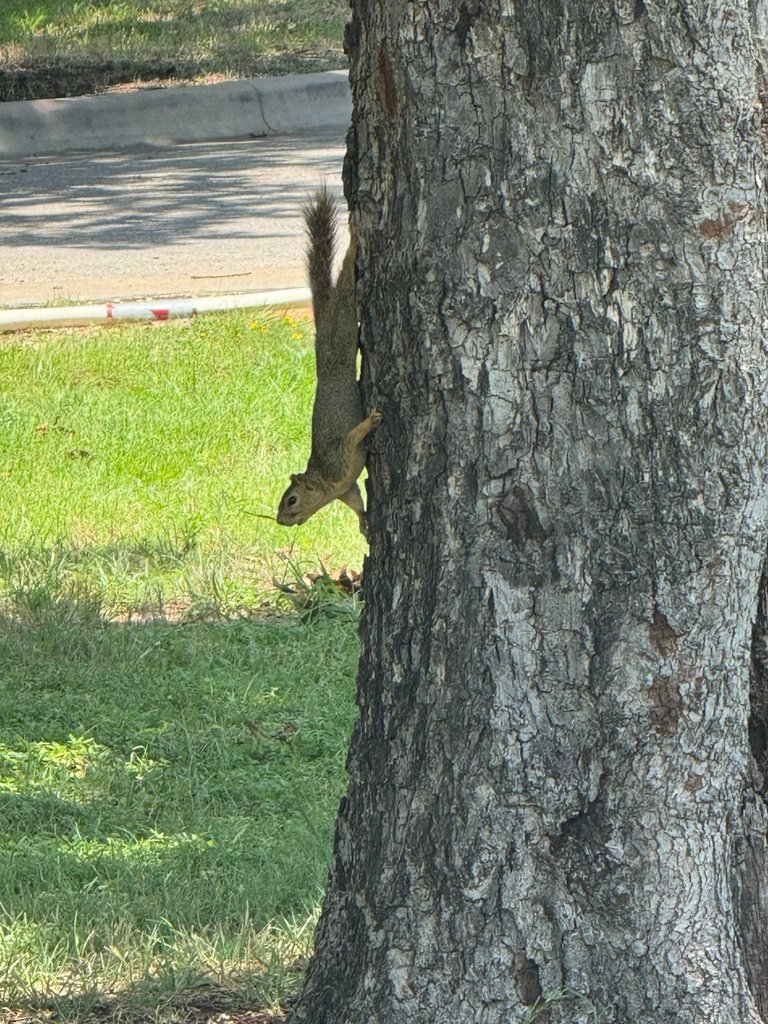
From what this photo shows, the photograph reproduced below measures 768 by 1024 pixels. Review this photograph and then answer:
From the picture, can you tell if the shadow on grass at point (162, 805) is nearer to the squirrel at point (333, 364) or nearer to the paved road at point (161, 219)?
the squirrel at point (333, 364)

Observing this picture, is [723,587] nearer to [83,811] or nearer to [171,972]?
[171,972]

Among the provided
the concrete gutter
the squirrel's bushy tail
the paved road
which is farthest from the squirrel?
the paved road

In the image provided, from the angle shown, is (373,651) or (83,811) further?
(83,811)

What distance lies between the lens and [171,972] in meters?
2.92

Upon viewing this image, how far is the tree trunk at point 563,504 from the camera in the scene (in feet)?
7.02

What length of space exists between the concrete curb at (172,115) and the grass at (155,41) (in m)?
0.56

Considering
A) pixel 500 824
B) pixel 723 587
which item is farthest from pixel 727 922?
pixel 723 587

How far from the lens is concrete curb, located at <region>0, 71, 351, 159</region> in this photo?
1296 cm

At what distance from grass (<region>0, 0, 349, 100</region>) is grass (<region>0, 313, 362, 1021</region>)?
7380 millimetres

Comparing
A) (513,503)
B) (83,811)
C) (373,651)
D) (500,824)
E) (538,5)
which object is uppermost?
(538,5)

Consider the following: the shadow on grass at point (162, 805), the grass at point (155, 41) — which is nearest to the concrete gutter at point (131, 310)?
the shadow on grass at point (162, 805)

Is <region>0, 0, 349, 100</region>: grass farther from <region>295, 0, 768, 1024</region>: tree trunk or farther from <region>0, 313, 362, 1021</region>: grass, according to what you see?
<region>295, 0, 768, 1024</region>: tree trunk

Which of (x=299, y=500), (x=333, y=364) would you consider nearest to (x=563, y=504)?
(x=333, y=364)

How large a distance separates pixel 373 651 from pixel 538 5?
0.99m
